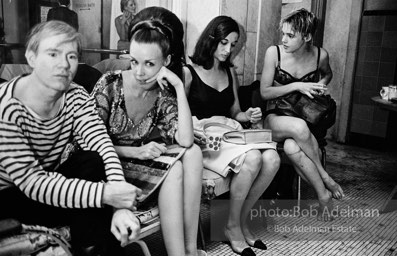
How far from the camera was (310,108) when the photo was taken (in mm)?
2637

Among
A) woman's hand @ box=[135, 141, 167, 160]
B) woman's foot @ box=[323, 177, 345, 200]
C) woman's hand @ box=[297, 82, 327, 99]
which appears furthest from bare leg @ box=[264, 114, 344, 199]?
woman's hand @ box=[135, 141, 167, 160]

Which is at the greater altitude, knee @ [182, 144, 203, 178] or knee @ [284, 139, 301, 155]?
knee @ [182, 144, 203, 178]

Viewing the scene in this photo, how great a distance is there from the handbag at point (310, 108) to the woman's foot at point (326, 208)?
492 millimetres

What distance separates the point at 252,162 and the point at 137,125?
0.68m

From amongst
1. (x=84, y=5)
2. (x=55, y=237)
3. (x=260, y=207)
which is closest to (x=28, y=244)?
(x=55, y=237)

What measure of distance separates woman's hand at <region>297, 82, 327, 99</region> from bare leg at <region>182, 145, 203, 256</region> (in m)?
1.08

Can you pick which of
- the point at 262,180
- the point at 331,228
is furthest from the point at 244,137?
the point at 331,228

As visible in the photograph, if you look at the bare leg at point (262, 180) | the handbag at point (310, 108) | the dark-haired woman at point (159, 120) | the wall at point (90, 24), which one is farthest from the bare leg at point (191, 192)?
the wall at point (90, 24)

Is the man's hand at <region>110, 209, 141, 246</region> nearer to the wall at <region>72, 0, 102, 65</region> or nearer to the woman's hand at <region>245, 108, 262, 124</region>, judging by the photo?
the woman's hand at <region>245, 108, 262, 124</region>

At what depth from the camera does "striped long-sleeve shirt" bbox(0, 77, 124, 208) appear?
129 cm

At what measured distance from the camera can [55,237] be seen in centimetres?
128

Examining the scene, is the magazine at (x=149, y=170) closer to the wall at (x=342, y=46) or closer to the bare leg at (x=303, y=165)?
the bare leg at (x=303, y=165)

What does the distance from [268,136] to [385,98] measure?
123 cm

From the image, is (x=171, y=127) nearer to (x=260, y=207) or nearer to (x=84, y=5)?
(x=260, y=207)
